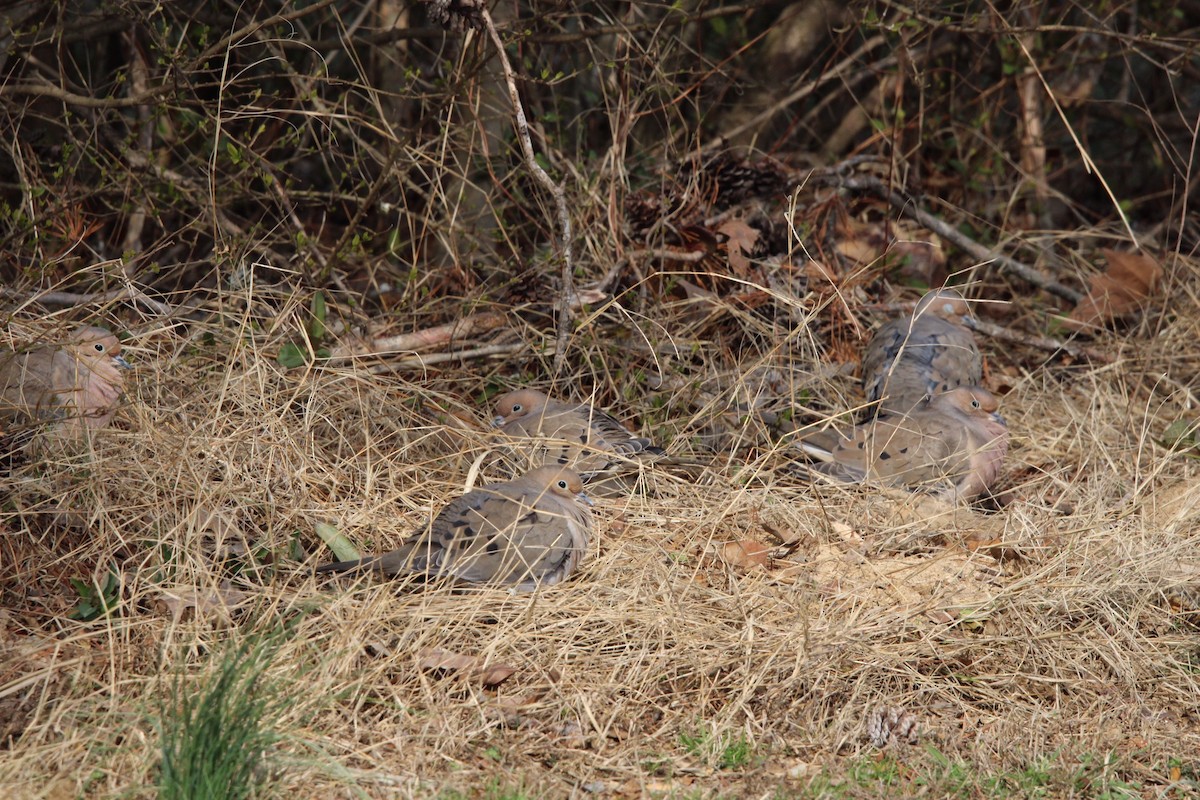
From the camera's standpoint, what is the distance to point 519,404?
4590 mm

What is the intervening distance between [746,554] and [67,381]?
224 cm

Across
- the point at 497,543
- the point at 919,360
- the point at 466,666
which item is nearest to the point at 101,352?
the point at 497,543

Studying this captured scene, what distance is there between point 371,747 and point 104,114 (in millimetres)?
3103

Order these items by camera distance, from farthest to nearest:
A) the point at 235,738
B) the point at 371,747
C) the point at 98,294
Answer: the point at 98,294, the point at 371,747, the point at 235,738

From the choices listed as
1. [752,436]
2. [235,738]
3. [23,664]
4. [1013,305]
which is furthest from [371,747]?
[1013,305]

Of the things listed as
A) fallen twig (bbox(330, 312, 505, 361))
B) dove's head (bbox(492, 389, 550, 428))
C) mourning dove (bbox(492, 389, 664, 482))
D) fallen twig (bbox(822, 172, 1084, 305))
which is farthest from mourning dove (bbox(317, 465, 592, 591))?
fallen twig (bbox(822, 172, 1084, 305))

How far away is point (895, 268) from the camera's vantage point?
5.66 meters

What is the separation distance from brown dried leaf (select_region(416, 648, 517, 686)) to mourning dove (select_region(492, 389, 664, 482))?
1.03 m

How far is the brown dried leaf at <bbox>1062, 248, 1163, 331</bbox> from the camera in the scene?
A: 5535 millimetres

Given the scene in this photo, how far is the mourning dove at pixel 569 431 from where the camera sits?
427 cm

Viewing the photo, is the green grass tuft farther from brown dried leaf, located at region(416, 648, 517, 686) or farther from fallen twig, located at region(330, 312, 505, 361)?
fallen twig, located at region(330, 312, 505, 361)

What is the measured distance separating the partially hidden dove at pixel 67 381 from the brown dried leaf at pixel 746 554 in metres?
2.00

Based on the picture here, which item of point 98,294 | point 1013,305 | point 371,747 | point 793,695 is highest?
point 98,294

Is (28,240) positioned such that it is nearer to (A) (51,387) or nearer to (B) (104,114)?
(B) (104,114)
